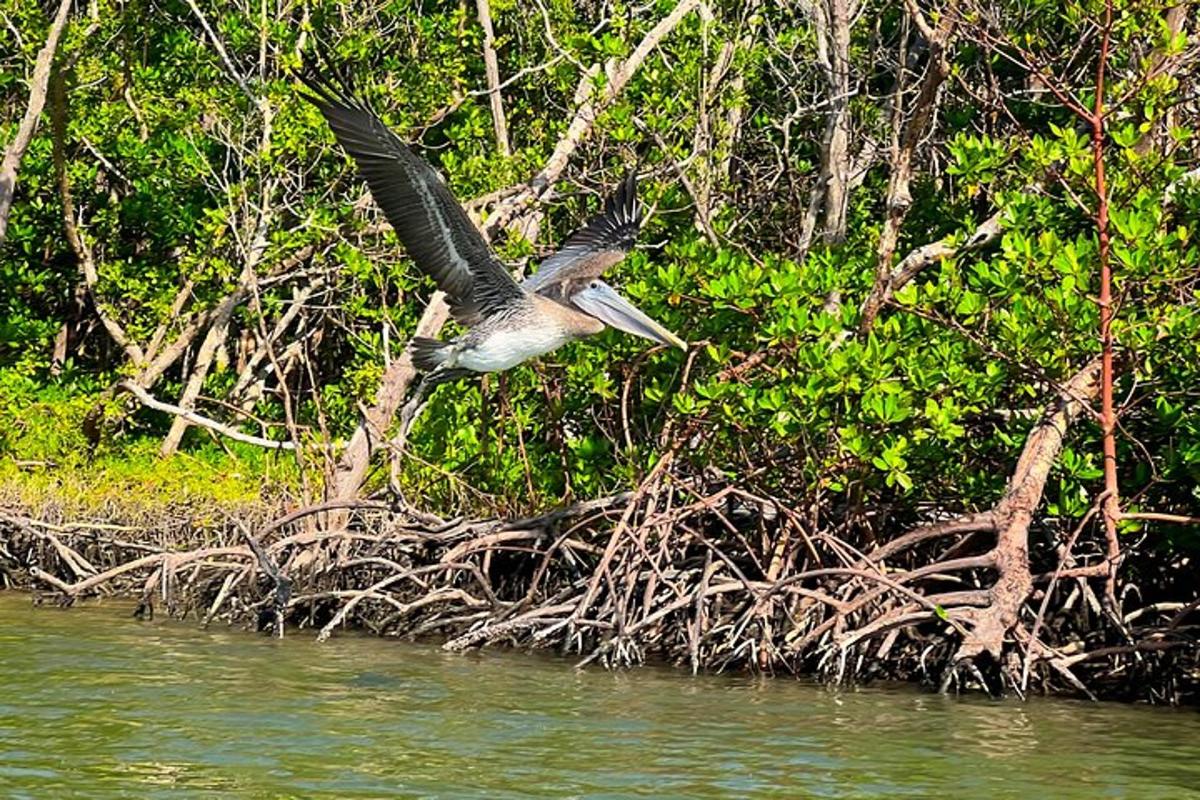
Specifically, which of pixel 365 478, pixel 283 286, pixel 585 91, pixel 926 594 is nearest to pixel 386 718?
pixel 926 594

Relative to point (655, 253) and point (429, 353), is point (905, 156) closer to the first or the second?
point (429, 353)

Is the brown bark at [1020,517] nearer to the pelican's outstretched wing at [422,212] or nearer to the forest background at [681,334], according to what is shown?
the forest background at [681,334]

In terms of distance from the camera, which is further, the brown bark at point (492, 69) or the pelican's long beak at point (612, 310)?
the brown bark at point (492, 69)

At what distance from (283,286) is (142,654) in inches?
283

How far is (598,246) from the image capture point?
1138 centimetres

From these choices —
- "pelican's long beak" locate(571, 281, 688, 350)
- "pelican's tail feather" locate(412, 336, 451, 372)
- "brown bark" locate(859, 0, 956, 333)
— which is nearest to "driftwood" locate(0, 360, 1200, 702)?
"pelican's long beak" locate(571, 281, 688, 350)

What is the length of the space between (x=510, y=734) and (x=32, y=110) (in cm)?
Result: 856

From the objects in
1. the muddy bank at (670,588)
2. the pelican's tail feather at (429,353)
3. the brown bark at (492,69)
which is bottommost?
the muddy bank at (670,588)

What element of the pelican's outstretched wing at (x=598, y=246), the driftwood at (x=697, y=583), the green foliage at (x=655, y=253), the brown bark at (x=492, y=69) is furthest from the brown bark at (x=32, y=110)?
the pelican's outstretched wing at (x=598, y=246)

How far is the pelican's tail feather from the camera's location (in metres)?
10.6

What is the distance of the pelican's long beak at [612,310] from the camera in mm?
10711

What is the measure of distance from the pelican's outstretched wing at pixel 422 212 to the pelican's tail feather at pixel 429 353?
0.69ft

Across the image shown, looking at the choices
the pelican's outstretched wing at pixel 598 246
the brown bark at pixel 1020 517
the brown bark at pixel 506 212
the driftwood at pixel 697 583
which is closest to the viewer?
the brown bark at pixel 1020 517

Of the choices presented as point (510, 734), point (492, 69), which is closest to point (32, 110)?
point (492, 69)
